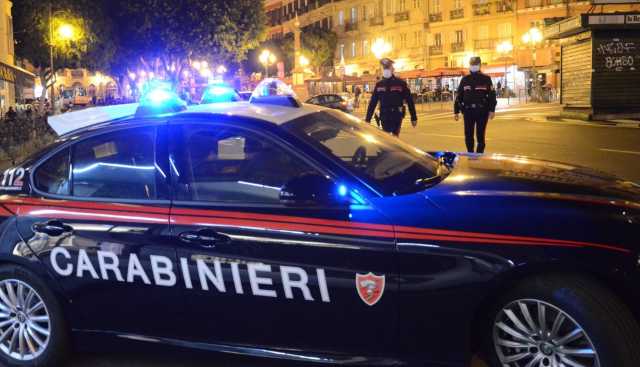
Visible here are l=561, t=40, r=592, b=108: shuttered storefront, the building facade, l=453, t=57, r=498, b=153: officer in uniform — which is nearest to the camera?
l=453, t=57, r=498, b=153: officer in uniform

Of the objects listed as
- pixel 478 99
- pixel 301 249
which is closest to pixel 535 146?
pixel 478 99

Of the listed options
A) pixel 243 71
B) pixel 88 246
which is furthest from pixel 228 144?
pixel 243 71

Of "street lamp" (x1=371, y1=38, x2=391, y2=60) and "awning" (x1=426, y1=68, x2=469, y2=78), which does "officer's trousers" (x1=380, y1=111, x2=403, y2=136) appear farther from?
"street lamp" (x1=371, y1=38, x2=391, y2=60)

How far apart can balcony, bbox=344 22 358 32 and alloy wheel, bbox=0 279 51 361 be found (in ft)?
210

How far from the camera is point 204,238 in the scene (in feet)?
11.5

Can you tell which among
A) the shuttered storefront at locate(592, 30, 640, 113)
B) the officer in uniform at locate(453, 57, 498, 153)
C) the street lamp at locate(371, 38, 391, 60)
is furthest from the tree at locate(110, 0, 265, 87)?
the officer in uniform at locate(453, 57, 498, 153)

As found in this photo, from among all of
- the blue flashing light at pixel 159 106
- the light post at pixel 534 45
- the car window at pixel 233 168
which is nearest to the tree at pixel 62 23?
the light post at pixel 534 45

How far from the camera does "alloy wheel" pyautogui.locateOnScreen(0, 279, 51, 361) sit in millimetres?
3938

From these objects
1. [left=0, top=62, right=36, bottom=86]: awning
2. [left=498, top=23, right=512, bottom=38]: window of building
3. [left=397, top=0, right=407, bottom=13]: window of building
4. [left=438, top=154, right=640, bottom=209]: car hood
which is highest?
[left=397, top=0, right=407, bottom=13]: window of building

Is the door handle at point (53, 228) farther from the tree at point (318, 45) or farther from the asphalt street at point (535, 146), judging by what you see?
the tree at point (318, 45)

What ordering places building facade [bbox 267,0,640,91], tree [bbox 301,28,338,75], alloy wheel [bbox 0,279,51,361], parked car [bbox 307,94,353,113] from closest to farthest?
1. alloy wheel [bbox 0,279,51,361]
2. parked car [bbox 307,94,353,113]
3. building facade [bbox 267,0,640,91]
4. tree [bbox 301,28,338,75]

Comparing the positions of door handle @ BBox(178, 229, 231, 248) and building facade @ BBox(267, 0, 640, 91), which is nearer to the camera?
door handle @ BBox(178, 229, 231, 248)

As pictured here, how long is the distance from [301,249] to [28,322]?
1.74m

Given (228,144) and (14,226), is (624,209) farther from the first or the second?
(14,226)
